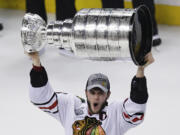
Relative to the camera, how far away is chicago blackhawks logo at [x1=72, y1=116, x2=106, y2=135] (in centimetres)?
189

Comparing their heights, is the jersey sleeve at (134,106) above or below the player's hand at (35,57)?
below


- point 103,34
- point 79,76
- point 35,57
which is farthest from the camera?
point 79,76

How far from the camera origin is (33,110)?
9.91 feet

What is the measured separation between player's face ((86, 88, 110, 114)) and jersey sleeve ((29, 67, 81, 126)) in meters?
0.11

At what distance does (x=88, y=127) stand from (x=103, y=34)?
0.66 meters

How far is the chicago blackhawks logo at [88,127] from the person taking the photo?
189 centimetres

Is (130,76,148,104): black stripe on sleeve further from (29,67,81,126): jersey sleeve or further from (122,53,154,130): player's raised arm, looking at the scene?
(29,67,81,126): jersey sleeve

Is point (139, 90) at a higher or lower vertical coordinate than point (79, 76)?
higher

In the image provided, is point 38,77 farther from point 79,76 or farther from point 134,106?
point 79,76

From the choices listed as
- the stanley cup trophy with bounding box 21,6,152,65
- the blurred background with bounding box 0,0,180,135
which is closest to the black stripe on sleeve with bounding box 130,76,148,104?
the stanley cup trophy with bounding box 21,6,152,65

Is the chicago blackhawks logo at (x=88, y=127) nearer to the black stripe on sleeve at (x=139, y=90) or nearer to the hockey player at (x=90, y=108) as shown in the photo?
the hockey player at (x=90, y=108)

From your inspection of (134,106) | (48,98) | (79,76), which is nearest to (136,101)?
(134,106)

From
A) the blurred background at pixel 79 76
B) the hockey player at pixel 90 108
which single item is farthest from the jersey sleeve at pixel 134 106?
the blurred background at pixel 79 76

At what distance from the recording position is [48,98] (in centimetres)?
189
